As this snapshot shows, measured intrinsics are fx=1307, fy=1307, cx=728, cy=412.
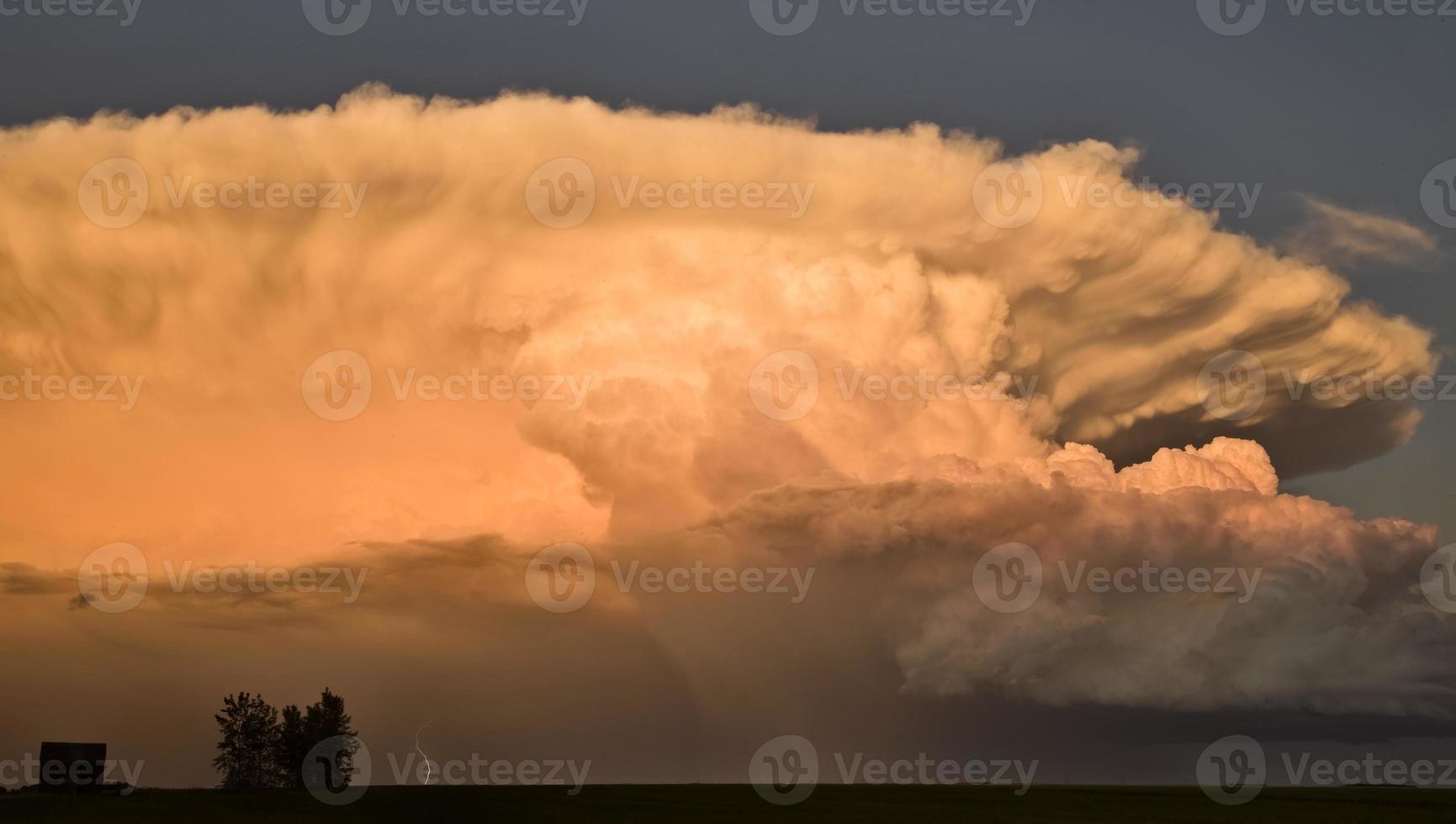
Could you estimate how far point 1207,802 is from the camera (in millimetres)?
190375

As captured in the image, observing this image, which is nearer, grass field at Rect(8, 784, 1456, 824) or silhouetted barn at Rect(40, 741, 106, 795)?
grass field at Rect(8, 784, 1456, 824)

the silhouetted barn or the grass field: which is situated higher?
the grass field

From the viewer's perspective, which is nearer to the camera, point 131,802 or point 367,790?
point 131,802

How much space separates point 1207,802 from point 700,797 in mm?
74170

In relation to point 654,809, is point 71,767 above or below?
below

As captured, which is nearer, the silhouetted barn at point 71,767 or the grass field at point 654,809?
the grass field at point 654,809

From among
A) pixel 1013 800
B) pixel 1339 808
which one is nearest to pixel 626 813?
pixel 1013 800

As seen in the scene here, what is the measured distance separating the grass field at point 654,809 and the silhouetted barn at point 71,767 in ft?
69.8

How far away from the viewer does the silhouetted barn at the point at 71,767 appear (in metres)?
187

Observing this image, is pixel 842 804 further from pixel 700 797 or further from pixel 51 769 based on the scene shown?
pixel 51 769

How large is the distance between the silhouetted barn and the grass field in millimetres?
21289

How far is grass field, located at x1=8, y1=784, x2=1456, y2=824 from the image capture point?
127m

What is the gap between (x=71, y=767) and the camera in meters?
191

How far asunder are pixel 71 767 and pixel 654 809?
98022mm
